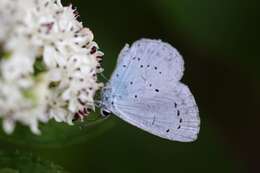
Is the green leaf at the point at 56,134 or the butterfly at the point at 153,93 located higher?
the butterfly at the point at 153,93

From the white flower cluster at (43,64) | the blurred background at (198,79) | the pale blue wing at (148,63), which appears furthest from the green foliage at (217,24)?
the white flower cluster at (43,64)

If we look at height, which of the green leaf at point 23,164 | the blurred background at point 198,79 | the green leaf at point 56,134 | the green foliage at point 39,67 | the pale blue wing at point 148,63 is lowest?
the green leaf at point 23,164

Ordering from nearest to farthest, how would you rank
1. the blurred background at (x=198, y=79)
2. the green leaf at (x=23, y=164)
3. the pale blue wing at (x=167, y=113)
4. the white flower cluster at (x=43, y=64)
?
the white flower cluster at (x=43, y=64) → the green leaf at (x=23, y=164) → the pale blue wing at (x=167, y=113) → the blurred background at (x=198, y=79)

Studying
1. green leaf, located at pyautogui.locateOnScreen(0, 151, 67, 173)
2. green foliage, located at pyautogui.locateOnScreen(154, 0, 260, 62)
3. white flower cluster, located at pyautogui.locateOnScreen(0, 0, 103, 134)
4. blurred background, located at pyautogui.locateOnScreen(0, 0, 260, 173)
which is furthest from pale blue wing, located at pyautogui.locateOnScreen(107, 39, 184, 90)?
green foliage, located at pyautogui.locateOnScreen(154, 0, 260, 62)

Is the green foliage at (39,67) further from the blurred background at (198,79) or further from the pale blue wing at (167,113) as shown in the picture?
the blurred background at (198,79)

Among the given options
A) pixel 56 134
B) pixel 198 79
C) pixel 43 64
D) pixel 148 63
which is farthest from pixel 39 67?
pixel 198 79

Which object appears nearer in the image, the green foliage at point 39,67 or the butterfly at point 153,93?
the green foliage at point 39,67

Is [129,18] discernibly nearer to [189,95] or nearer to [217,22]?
[217,22]

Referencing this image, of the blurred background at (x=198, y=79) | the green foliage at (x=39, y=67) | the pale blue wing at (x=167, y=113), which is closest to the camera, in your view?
the green foliage at (x=39, y=67)
